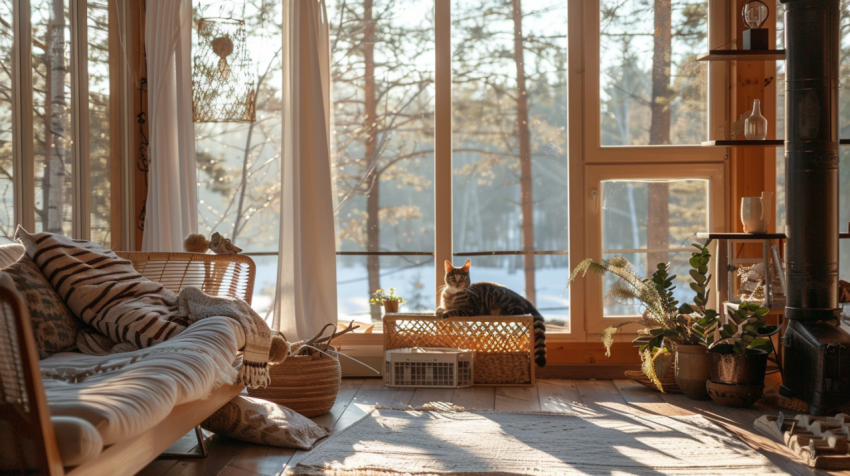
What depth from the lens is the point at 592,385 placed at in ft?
12.2

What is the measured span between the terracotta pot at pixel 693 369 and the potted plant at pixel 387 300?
1.41m

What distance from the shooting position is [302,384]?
9.82 ft

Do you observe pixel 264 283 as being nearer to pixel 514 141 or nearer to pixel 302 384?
pixel 302 384

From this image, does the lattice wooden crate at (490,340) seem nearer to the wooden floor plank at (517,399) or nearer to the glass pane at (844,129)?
the wooden floor plank at (517,399)

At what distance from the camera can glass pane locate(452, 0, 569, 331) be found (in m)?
4.00

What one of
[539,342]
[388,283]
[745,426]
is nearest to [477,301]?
[539,342]

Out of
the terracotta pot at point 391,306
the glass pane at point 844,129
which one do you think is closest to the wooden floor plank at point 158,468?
the terracotta pot at point 391,306

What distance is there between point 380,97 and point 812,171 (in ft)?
7.02

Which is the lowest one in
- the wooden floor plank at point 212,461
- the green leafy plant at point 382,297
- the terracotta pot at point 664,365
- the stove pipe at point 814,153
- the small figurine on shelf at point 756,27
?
the wooden floor plank at point 212,461

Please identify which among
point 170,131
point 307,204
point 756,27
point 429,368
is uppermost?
point 756,27

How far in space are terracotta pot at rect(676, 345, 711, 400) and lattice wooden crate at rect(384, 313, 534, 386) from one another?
2.28ft

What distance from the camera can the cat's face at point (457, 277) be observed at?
3.66m

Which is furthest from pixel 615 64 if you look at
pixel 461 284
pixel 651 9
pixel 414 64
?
pixel 461 284

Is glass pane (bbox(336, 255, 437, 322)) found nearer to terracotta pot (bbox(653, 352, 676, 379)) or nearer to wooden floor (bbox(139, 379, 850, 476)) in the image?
wooden floor (bbox(139, 379, 850, 476))
